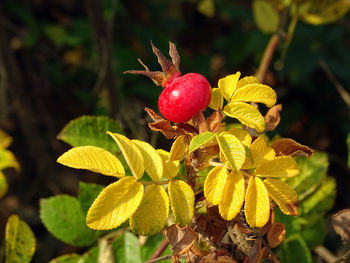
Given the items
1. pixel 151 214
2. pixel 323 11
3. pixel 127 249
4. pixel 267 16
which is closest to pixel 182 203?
pixel 151 214

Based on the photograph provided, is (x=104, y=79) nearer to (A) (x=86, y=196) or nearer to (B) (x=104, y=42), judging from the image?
(B) (x=104, y=42)

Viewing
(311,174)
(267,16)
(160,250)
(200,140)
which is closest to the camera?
(200,140)

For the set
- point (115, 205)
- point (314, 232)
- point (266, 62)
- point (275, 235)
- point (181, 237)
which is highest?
point (266, 62)

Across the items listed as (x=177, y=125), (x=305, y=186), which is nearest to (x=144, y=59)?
(x=305, y=186)

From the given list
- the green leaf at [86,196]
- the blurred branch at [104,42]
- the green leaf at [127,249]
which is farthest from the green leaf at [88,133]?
the blurred branch at [104,42]

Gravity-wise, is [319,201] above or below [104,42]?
below

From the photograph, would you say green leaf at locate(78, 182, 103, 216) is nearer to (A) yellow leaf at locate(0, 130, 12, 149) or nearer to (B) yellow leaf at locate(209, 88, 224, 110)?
(B) yellow leaf at locate(209, 88, 224, 110)

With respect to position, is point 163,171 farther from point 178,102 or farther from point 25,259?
point 25,259

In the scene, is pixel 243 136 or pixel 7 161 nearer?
pixel 243 136
